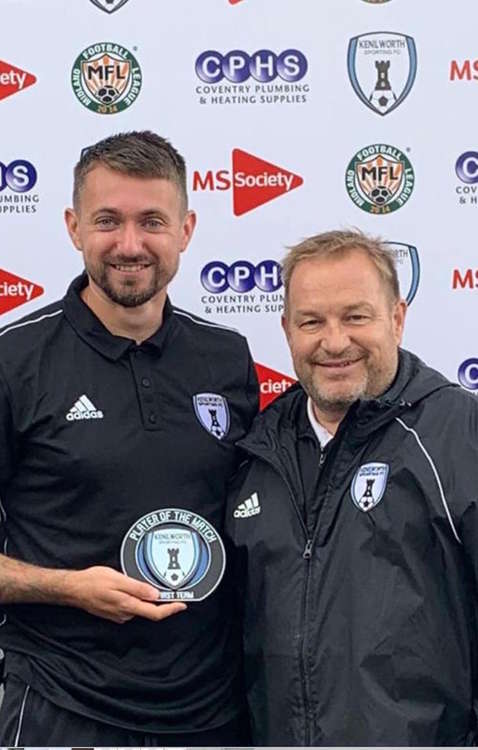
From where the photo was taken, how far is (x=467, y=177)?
2.40 meters

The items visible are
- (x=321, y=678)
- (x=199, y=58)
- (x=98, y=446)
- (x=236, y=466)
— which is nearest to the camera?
(x=321, y=678)

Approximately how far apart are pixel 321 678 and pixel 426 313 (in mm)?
1009

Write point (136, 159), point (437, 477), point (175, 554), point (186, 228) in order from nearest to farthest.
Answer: point (437, 477)
point (175, 554)
point (136, 159)
point (186, 228)

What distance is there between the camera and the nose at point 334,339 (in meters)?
1.87

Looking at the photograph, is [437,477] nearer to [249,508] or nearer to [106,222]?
[249,508]

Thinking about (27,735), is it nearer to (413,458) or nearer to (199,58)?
(413,458)

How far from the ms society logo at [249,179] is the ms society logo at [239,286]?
0.56 ft

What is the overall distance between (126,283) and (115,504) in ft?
1.40

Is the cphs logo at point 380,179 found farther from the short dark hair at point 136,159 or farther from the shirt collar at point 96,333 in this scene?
the shirt collar at point 96,333

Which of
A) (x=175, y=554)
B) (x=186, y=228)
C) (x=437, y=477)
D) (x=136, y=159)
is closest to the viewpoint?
(x=437, y=477)


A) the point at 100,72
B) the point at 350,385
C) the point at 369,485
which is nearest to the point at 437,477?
the point at 369,485

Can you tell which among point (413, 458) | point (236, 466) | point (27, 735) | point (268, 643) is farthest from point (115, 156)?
point (27, 735)

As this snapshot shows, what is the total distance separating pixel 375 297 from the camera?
75.2 inches

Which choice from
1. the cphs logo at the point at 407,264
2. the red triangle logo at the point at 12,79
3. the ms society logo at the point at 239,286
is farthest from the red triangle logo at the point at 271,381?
the red triangle logo at the point at 12,79
